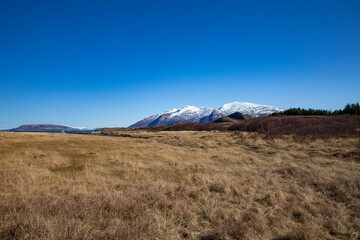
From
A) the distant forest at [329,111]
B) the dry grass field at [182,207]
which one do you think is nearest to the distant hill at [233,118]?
the distant forest at [329,111]

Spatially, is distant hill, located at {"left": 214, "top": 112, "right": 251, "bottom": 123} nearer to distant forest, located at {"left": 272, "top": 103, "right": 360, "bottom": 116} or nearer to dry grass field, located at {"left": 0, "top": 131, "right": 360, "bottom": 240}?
distant forest, located at {"left": 272, "top": 103, "right": 360, "bottom": 116}

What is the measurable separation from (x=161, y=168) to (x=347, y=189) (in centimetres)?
898

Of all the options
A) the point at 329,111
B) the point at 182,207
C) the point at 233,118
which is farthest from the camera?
the point at 233,118

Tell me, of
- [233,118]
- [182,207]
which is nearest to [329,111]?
[233,118]

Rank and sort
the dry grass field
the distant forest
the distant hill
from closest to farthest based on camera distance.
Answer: the dry grass field, the distant forest, the distant hill

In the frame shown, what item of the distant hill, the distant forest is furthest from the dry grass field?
the distant hill

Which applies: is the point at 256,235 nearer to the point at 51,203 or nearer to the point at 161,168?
the point at 51,203

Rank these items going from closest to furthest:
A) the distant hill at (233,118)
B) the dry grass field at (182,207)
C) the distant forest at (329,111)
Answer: the dry grass field at (182,207), the distant forest at (329,111), the distant hill at (233,118)

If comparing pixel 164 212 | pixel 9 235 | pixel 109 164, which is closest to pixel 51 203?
pixel 9 235

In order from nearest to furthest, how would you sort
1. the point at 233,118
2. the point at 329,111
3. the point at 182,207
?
1. the point at 182,207
2. the point at 329,111
3. the point at 233,118

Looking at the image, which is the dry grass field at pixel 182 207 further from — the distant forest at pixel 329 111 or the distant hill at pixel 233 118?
the distant hill at pixel 233 118

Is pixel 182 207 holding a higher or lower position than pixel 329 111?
lower

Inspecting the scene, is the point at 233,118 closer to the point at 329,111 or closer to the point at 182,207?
the point at 329,111

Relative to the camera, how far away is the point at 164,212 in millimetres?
5359
